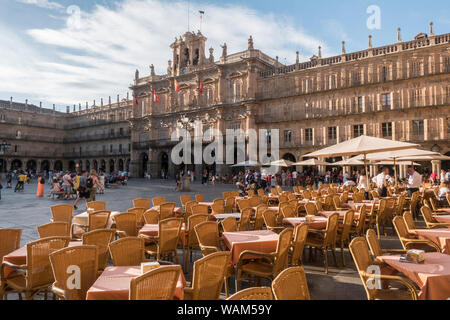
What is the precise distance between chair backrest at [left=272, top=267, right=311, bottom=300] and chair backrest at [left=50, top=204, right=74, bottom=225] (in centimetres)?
607

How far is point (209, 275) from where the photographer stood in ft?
10.1

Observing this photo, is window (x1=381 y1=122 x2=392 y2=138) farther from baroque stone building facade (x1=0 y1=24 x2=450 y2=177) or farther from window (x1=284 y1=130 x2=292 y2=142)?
window (x1=284 y1=130 x2=292 y2=142)

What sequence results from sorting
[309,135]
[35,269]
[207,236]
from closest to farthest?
1. [35,269]
2. [207,236]
3. [309,135]

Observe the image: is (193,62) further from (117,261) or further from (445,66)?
(117,261)

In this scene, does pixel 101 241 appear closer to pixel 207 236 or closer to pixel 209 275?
pixel 207 236

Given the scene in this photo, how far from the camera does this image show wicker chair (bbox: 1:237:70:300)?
3.66 meters

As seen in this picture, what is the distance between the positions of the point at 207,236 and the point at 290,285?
257 cm

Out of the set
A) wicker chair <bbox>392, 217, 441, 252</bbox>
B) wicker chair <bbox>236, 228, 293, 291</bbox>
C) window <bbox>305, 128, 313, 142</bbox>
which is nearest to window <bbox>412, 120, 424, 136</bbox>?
window <bbox>305, 128, 313, 142</bbox>

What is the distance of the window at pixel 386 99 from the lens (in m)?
25.3

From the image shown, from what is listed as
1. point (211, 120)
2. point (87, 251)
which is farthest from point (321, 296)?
point (211, 120)

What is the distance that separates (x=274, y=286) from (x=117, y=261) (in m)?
2.22

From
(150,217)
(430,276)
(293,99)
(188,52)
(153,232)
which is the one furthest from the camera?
(188,52)

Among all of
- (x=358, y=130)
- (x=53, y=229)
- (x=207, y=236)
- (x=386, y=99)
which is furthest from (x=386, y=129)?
(x=53, y=229)

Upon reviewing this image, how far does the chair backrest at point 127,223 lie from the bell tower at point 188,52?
109 feet
